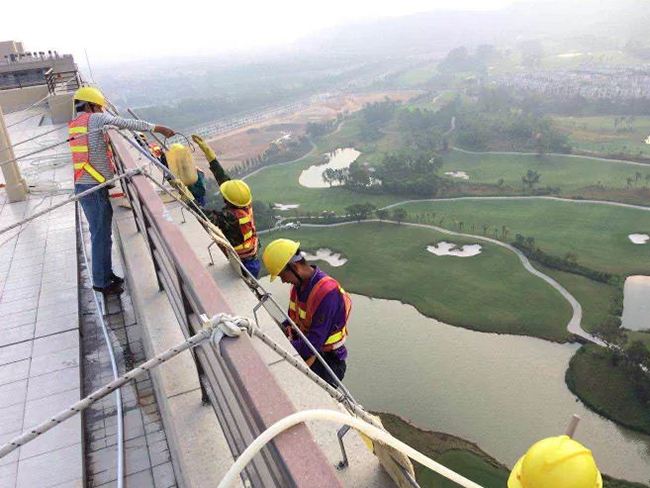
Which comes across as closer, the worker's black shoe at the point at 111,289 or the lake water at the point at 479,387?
the worker's black shoe at the point at 111,289

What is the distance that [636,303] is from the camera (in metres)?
22.0

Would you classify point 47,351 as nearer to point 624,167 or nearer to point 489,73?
point 624,167

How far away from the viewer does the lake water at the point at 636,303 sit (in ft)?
68.0

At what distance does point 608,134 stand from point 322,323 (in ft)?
178

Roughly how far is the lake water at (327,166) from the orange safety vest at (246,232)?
1554 inches

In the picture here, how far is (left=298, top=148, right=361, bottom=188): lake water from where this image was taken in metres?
46.2

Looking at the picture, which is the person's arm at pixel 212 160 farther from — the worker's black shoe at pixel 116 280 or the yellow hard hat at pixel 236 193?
the worker's black shoe at pixel 116 280

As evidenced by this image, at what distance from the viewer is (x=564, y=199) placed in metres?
34.6

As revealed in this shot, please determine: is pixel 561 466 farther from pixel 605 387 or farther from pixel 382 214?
pixel 382 214

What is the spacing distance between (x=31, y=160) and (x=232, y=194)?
246 inches

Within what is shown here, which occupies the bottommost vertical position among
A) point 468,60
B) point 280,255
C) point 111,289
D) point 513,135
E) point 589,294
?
point 589,294

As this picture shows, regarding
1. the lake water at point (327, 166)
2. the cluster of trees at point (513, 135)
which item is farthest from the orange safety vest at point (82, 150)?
the cluster of trees at point (513, 135)

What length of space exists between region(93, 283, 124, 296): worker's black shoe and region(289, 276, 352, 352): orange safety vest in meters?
1.80

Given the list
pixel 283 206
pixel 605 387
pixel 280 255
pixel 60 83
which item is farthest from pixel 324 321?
pixel 283 206
